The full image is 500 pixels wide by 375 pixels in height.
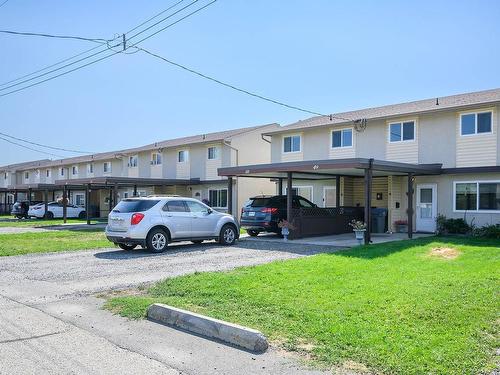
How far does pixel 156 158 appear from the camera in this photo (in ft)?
116

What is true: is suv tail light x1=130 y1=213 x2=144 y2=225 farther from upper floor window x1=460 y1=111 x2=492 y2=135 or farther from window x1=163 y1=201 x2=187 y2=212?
upper floor window x1=460 y1=111 x2=492 y2=135

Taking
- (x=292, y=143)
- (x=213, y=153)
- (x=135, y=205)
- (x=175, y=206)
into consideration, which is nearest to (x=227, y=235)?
(x=175, y=206)

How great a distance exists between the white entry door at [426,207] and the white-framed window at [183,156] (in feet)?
55.8

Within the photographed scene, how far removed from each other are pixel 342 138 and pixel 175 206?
433 inches

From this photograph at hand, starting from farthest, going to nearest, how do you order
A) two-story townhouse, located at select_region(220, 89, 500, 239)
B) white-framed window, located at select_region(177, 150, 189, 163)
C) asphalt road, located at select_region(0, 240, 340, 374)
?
1. white-framed window, located at select_region(177, 150, 189, 163)
2. two-story townhouse, located at select_region(220, 89, 500, 239)
3. asphalt road, located at select_region(0, 240, 340, 374)

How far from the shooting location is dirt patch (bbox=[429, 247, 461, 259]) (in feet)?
40.0

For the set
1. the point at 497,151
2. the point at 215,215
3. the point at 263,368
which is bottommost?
the point at 263,368

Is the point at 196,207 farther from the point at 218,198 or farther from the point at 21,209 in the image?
the point at 21,209

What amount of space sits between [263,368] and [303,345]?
0.76m

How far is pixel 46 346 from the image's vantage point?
5516 millimetres

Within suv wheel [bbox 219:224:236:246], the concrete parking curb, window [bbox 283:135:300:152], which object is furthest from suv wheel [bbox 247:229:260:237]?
the concrete parking curb

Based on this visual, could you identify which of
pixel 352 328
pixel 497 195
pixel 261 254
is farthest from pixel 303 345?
pixel 497 195

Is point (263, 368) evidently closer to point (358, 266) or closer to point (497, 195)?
point (358, 266)

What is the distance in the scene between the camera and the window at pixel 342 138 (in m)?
22.7
